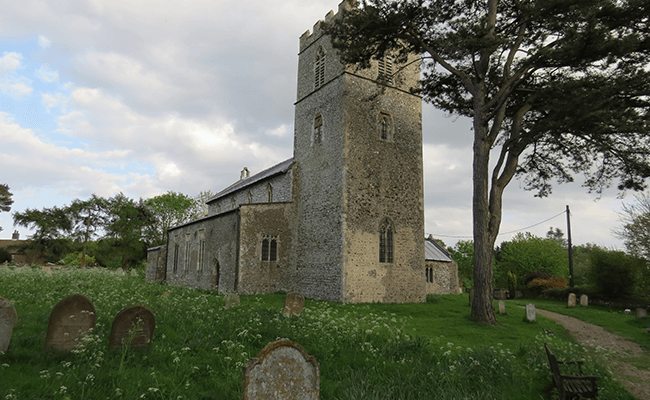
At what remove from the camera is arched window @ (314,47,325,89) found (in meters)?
22.3

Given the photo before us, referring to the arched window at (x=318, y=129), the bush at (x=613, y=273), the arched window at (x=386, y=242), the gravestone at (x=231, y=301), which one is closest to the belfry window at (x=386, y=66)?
the arched window at (x=318, y=129)

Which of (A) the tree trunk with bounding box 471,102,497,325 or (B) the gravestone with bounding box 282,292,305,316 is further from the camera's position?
(A) the tree trunk with bounding box 471,102,497,325

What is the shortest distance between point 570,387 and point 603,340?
325 inches

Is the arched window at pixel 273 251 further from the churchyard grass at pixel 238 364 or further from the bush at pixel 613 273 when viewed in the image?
the bush at pixel 613 273

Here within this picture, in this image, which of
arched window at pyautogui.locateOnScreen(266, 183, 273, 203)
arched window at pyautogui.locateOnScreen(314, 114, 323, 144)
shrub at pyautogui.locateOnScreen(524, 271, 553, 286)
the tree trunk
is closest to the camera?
the tree trunk

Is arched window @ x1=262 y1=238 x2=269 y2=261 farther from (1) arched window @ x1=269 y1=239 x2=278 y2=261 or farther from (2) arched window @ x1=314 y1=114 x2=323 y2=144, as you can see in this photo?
(2) arched window @ x1=314 y1=114 x2=323 y2=144

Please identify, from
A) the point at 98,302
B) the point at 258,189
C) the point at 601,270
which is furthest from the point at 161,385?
the point at 601,270

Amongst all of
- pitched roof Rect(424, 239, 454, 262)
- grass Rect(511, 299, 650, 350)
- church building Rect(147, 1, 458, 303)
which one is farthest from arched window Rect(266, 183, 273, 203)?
grass Rect(511, 299, 650, 350)

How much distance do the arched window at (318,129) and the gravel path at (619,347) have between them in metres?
14.4

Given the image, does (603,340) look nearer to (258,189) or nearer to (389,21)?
(389,21)

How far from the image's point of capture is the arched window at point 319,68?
22297 mm

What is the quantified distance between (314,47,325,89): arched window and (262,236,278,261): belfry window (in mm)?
9177

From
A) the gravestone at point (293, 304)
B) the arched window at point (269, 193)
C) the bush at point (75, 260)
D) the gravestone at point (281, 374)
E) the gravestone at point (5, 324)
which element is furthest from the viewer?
the bush at point (75, 260)

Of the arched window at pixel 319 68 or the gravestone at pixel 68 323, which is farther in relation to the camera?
the arched window at pixel 319 68
